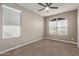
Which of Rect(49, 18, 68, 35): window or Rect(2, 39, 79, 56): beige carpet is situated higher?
Rect(49, 18, 68, 35): window

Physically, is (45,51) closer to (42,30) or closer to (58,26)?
(58,26)

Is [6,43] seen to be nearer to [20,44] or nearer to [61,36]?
[20,44]

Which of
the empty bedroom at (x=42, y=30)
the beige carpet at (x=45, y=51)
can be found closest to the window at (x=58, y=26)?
the empty bedroom at (x=42, y=30)

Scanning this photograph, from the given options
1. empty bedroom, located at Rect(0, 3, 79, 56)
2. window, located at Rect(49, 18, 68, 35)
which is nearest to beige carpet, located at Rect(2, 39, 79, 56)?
empty bedroom, located at Rect(0, 3, 79, 56)

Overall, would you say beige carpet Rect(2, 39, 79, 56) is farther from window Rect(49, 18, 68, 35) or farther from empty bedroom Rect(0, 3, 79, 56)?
window Rect(49, 18, 68, 35)

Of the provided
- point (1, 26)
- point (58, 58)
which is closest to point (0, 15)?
point (1, 26)

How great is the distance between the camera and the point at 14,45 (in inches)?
151

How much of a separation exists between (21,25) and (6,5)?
4.53ft

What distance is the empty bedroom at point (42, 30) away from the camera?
3286 mm

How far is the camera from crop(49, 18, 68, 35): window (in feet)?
20.3

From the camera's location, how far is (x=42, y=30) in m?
7.65

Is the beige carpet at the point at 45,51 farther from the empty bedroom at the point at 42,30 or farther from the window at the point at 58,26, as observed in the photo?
the window at the point at 58,26

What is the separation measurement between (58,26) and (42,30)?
1.65 m

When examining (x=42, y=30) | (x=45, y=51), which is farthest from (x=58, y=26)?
(x=45, y=51)
